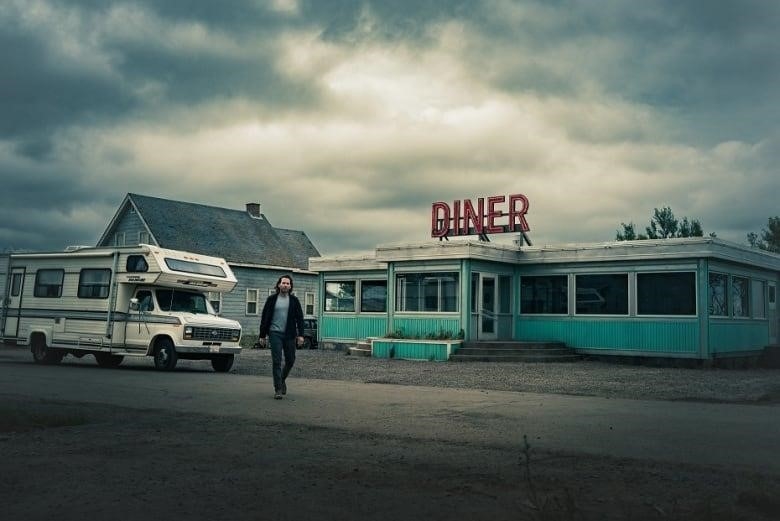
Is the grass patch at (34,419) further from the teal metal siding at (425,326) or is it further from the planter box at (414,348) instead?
the teal metal siding at (425,326)

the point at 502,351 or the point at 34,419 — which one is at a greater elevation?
the point at 502,351

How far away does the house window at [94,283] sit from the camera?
1983 centimetres

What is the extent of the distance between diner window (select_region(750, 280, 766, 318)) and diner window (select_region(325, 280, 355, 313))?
1451 centimetres

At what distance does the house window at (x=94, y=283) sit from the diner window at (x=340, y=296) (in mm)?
11834

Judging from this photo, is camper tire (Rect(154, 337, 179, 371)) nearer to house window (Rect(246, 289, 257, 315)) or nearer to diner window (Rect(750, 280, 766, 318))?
diner window (Rect(750, 280, 766, 318))

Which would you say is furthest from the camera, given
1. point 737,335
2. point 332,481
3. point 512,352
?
point 737,335

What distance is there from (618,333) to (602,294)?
1.38 meters

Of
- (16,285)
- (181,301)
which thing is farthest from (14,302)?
(181,301)


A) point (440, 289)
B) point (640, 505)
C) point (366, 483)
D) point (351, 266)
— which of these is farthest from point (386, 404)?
point (351, 266)

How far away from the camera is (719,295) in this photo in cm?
2350

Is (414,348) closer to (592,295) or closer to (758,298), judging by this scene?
(592,295)

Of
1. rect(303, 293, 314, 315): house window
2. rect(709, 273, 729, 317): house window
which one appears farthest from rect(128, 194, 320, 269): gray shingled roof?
rect(709, 273, 729, 317): house window

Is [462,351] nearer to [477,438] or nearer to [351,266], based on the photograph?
[351,266]

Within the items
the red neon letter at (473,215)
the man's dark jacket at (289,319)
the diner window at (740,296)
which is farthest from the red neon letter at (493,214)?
the man's dark jacket at (289,319)
